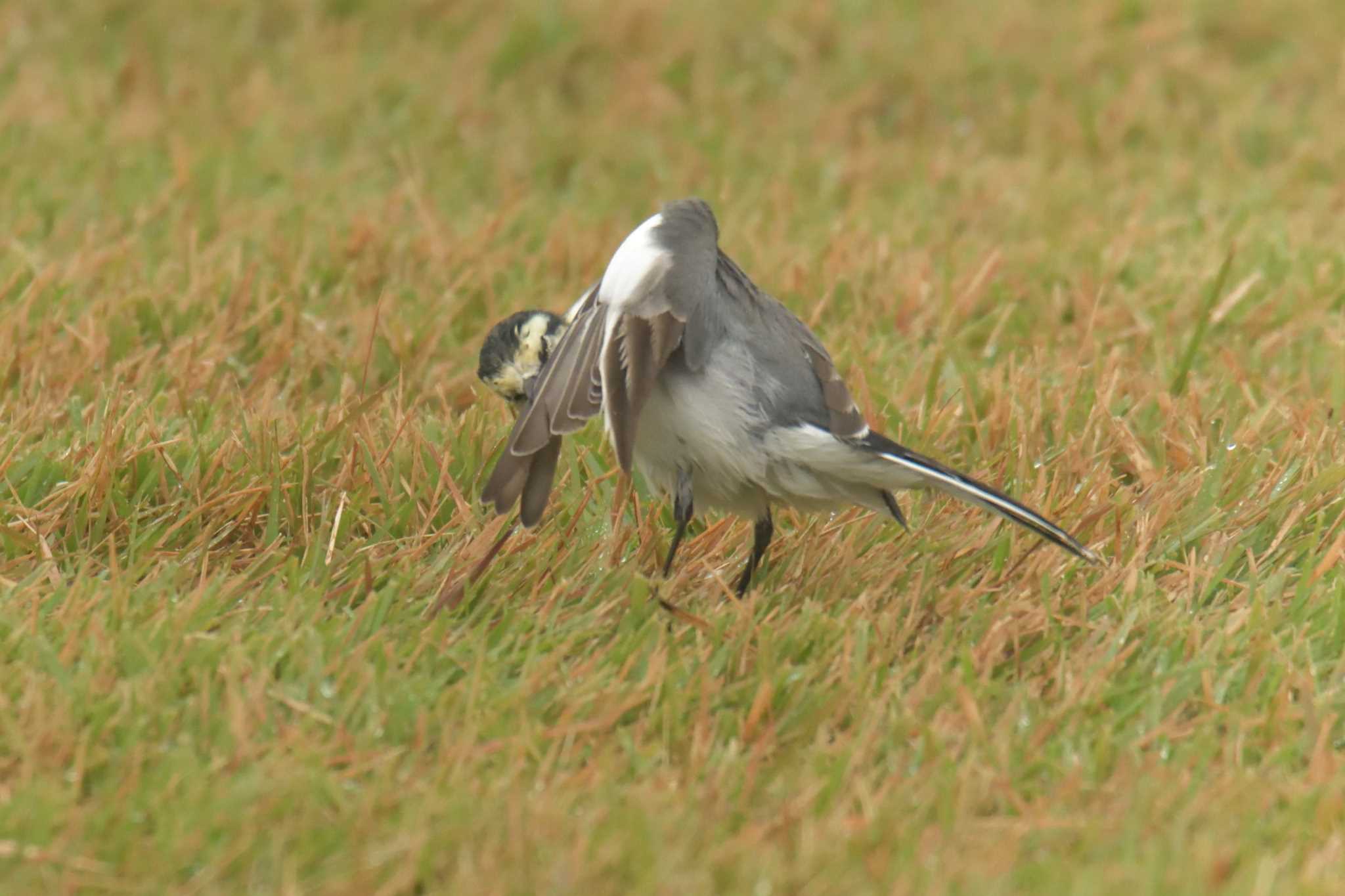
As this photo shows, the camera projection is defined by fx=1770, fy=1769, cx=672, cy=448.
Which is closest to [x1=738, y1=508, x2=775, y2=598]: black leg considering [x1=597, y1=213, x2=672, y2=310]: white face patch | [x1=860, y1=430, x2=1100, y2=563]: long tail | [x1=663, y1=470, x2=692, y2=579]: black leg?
[x1=663, y1=470, x2=692, y2=579]: black leg

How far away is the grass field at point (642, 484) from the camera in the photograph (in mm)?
3129

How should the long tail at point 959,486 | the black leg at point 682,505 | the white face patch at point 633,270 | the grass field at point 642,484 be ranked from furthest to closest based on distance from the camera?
the black leg at point 682,505
the white face patch at point 633,270
the long tail at point 959,486
the grass field at point 642,484

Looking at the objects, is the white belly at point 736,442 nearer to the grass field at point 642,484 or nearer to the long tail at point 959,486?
the long tail at point 959,486

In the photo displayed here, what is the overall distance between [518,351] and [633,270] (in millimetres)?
434

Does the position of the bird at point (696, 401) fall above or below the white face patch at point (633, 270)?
below

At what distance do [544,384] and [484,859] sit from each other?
1264mm

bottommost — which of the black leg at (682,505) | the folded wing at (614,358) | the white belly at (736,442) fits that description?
the black leg at (682,505)

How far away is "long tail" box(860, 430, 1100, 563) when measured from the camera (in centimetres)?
367

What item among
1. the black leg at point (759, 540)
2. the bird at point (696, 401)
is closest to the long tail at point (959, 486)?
the bird at point (696, 401)

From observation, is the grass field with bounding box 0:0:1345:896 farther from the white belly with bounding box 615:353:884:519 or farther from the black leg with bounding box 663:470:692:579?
the white belly with bounding box 615:353:884:519

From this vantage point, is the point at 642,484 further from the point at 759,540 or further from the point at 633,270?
the point at 633,270

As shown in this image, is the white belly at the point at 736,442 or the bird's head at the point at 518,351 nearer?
the white belly at the point at 736,442

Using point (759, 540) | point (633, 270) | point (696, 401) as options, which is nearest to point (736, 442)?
point (696, 401)

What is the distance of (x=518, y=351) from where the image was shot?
430 centimetres
